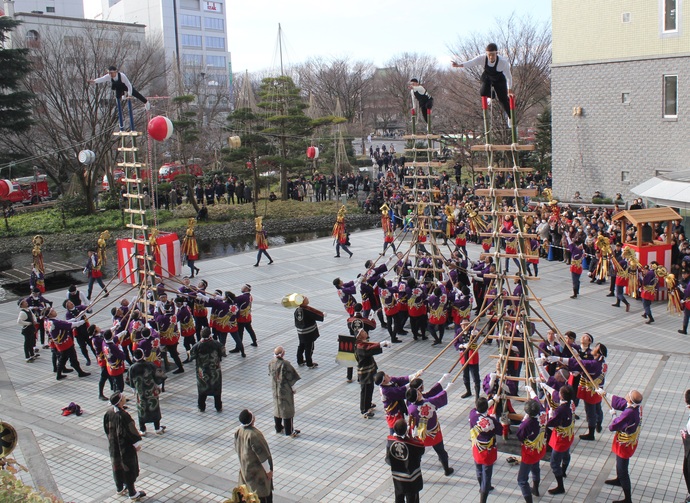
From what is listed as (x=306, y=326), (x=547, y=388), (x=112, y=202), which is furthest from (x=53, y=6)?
(x=547, y=388)

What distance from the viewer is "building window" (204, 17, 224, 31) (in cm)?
9000

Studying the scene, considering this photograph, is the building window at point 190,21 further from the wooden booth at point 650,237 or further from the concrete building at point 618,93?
the wooden booth at point 650,237

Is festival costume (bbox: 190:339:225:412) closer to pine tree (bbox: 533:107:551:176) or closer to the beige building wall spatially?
the beige building wall

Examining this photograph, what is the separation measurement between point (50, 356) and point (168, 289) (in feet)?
10.3

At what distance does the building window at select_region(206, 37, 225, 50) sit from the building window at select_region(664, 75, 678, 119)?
74088 mm

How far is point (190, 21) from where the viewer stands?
289ft

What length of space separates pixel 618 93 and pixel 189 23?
7210 cm

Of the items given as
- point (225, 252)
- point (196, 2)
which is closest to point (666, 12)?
point (225, 252)

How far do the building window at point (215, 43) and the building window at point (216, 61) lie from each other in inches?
54.9

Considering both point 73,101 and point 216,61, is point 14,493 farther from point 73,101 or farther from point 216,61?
point 216,61

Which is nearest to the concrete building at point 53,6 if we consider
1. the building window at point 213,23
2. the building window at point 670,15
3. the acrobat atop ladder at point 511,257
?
the building window at point 213,23

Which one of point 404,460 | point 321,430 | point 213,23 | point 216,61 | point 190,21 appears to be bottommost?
point 321,430

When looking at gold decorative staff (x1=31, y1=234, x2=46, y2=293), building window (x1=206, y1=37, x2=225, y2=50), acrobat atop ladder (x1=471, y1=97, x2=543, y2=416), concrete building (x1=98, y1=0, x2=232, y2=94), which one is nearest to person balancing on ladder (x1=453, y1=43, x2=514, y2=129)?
acrobat atop ladder (x1=471, y1=97, x2=543, y2=416)

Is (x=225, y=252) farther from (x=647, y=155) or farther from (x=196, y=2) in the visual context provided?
(x=196, y=2)
